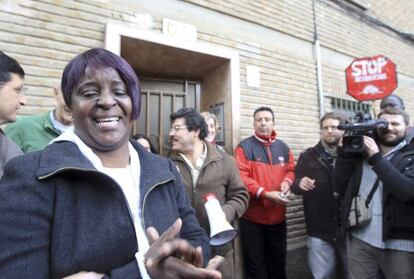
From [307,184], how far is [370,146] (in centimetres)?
89

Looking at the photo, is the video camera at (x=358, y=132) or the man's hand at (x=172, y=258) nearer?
the man's hand at (x=172, y=258)

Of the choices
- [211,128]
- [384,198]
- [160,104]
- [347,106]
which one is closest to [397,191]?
[384,198]

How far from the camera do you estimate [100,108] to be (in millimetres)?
1091

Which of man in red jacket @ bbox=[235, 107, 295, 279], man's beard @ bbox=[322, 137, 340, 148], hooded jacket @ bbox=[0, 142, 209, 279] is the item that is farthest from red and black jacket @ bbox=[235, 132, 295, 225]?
hooded jacket @ bbox=[0, 142, 209, 279]

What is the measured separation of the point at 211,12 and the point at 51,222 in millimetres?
3721

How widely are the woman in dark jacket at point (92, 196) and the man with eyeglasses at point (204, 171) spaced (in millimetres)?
1287

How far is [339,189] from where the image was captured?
282cm

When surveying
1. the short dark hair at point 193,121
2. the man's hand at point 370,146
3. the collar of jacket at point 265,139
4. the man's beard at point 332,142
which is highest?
the short dark hair at point 193,121

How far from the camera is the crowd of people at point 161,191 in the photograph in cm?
88

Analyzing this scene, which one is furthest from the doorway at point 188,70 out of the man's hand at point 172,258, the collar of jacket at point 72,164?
the man's hand at point 172,258

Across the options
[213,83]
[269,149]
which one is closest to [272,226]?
[269,149]

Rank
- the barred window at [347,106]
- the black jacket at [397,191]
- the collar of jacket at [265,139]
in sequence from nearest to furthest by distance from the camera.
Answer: the black jacket at [397,191]
the collar of jacket at [265,139]
the barred window at [347,106]

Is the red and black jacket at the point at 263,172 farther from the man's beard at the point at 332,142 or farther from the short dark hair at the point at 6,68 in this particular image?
the short dark hair at the point at 6,68

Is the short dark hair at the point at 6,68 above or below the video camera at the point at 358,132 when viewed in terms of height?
above
